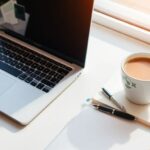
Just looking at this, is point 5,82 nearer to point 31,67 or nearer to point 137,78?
point 31,67

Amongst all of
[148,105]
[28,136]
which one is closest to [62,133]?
[28,136]

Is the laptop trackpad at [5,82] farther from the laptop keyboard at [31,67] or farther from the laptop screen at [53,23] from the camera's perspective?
the laptop screen at [53,23]

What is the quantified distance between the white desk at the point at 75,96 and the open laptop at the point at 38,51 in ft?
0.06

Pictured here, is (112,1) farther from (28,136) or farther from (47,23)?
(28,136)

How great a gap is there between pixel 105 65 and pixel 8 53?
0.82ft

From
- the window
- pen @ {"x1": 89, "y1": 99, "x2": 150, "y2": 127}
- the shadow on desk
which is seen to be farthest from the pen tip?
the window

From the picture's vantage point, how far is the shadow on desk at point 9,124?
0.68m

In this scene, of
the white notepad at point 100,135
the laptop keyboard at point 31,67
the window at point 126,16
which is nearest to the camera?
the white notepad at point 100,135

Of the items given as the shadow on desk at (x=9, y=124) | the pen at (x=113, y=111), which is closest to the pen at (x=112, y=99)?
the pen at (x=113, y=111)

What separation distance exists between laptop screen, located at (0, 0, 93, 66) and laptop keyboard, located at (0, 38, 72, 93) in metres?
0.03

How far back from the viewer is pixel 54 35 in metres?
0.80

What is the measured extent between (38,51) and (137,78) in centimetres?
29

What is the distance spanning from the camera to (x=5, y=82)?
0.76m

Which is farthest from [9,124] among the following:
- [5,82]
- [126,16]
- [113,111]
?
[126,16]
